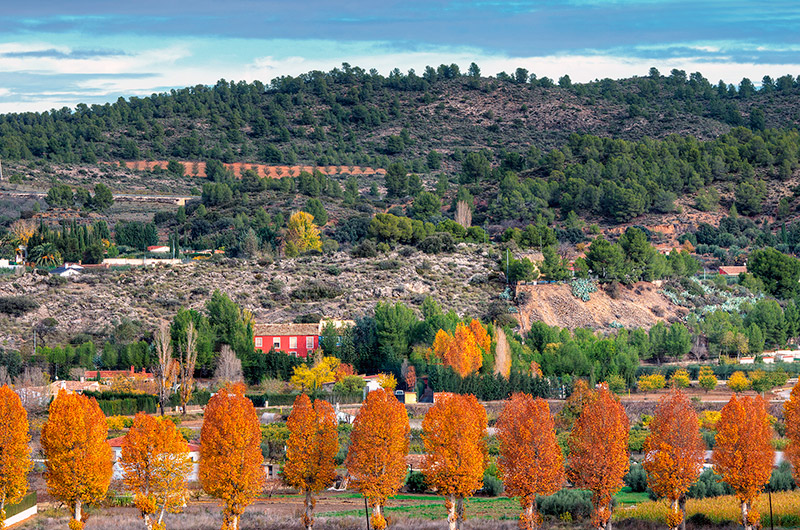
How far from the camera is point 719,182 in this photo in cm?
10369

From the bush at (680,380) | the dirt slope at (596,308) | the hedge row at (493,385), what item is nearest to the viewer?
the hedge row at (493,385)

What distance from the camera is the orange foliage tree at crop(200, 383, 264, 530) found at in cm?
3356

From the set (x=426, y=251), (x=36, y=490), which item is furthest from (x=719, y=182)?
(x=36, y=490)

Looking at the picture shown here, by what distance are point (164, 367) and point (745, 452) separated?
30301 mm

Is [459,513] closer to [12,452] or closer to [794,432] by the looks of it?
[794,432]

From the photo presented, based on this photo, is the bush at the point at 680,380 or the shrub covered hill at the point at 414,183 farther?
the shrub covered hill at the point at 414,183

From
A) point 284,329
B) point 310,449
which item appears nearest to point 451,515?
point 310,449

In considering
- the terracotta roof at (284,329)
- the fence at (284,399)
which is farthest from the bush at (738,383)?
the terracotta roof at (284,329)

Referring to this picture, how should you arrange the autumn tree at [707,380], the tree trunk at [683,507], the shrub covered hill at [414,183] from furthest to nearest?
the shrub covered hill at [414,183] < the autumn tree at [707,380] < the tree trunk at [683,507]

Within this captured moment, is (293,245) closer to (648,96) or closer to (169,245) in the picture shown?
(169,245)

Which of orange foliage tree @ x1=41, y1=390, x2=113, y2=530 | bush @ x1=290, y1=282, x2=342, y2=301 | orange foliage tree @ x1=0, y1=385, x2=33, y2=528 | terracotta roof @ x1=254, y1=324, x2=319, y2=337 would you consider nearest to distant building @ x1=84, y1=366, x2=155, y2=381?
terracotta roof @ x1=254, y1=324, x2=319, y2=337

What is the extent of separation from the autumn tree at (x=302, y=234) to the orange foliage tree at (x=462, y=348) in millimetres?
27921

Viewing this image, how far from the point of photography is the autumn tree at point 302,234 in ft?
281

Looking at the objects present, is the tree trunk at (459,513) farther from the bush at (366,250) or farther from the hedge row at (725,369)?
the bush at (366,250)
